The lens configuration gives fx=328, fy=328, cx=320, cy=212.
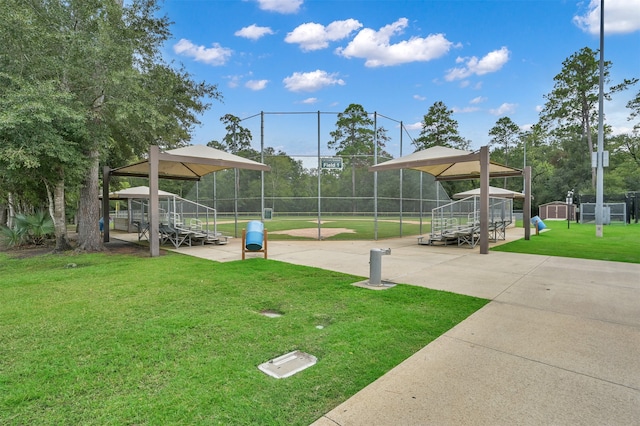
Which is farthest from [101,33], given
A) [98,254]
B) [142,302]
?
[142,302]

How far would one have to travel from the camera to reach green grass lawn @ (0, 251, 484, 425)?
2396 mm

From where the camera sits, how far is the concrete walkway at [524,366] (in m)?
2.33

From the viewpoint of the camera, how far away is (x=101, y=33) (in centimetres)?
878

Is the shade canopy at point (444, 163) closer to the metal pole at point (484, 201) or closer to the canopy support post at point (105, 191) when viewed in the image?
the metal pole at point (484, 201)

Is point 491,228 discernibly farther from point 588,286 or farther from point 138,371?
point 138,371

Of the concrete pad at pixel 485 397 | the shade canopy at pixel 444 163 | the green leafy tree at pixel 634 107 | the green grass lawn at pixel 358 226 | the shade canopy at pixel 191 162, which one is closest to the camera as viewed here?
the concrete pad at pixel 485 397

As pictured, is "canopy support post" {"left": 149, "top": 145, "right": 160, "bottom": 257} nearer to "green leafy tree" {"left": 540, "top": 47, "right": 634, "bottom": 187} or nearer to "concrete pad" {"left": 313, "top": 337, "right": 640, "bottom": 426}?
"concrete pad" {"left": 313, "top": 337, "right": 640, "bottom": 426}

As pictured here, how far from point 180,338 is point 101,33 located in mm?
9142

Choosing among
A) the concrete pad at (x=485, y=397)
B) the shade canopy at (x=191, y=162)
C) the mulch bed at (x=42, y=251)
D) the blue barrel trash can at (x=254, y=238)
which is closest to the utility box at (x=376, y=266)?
the concrete pad at (x=485, y=397)

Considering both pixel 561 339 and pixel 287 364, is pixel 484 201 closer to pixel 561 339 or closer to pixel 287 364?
pixel 561 339

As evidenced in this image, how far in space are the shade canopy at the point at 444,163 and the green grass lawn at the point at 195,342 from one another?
6.47 m

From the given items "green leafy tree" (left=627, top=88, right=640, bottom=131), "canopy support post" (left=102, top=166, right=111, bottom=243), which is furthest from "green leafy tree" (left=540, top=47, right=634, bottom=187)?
"canopy support post" (left=102, top=166, right=111, bottom=243)

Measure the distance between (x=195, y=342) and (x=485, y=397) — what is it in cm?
279

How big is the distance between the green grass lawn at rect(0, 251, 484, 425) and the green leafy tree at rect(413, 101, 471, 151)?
40180mm
